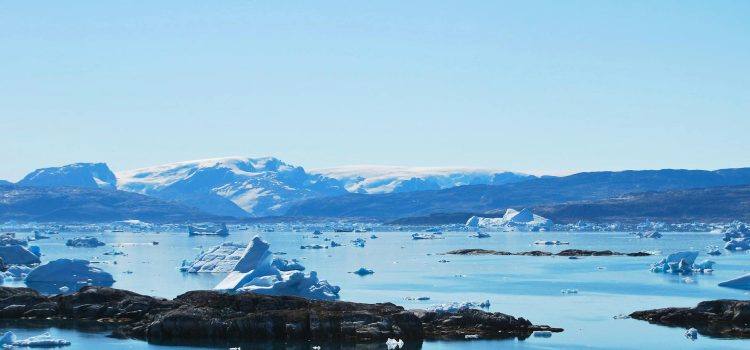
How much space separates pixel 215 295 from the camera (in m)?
24.6

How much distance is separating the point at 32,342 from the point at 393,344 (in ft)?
24.2

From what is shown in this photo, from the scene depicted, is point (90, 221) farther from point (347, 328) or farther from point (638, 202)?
point (347, 328)

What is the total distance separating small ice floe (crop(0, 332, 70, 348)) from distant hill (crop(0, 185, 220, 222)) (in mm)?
150053

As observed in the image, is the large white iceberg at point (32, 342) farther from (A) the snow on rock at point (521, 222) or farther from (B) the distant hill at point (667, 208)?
(B) the distant hill at point (667, 208)

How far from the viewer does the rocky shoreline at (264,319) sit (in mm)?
22516

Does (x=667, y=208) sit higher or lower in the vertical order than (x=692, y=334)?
higher

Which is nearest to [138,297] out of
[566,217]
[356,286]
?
[356,286]

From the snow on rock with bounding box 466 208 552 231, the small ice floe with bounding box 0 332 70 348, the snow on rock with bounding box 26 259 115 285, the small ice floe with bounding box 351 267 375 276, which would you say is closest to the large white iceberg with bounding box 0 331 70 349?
the small ice floe with bounding box 0 332 70 348

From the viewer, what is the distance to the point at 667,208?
152m

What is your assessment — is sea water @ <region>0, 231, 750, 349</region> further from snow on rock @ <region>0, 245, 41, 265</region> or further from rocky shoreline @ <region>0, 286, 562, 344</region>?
snow on rock @ <region>0, 245, 41, 265</region>

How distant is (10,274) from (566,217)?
114 m

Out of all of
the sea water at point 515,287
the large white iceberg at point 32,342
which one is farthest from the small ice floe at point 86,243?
the large white iceberg at point 32,342

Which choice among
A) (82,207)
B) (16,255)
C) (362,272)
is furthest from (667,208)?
(16,255)

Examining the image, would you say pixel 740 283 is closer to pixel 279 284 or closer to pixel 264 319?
pixel 279 284
